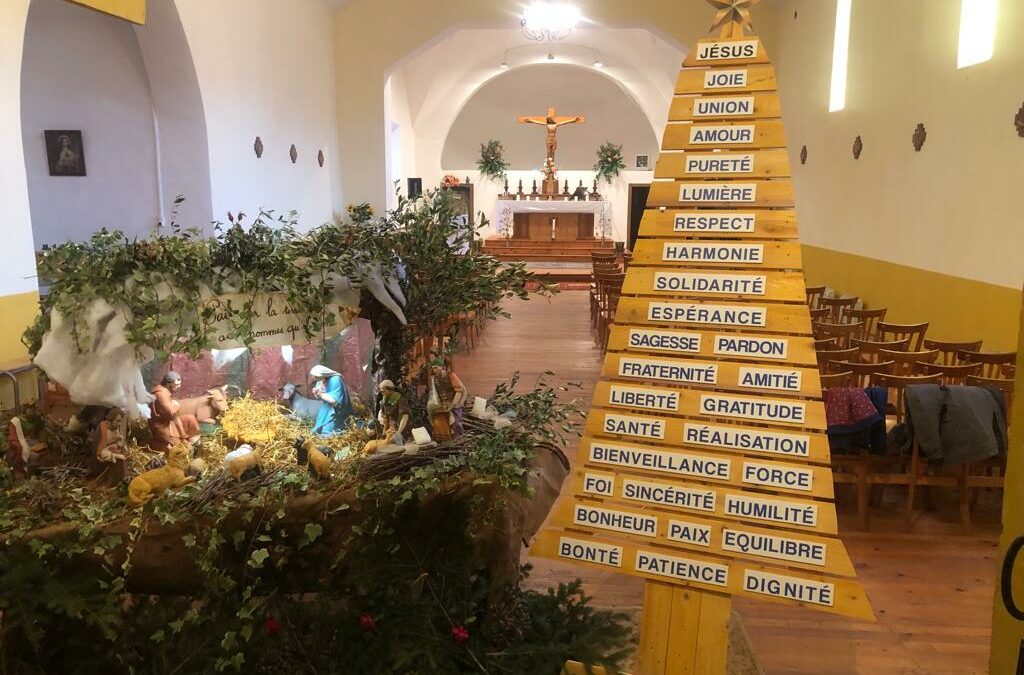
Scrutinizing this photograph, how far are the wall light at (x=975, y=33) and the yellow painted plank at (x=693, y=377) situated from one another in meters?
4.93

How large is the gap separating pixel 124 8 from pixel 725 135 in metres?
5.28

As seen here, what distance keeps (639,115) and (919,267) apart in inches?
495

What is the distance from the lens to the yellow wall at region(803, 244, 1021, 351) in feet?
17.8

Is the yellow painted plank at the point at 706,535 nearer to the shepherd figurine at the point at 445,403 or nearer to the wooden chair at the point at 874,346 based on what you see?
the shepherd figurine at the point at 445,403

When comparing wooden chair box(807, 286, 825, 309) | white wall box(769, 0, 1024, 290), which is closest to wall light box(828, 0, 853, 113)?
white wall box(769, 0, 1024, 290)

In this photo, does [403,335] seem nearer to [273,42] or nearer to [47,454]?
[47,454]

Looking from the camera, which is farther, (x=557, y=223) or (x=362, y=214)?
(x=557, y=223)

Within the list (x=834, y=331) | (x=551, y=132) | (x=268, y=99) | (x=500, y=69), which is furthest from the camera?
(x=551, y=132)

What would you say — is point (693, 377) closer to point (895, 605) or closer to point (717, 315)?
point (717, 315)

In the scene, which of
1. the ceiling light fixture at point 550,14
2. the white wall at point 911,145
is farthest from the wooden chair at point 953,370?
the ceiling light fixture at point 550,14

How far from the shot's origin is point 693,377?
7.10 ft

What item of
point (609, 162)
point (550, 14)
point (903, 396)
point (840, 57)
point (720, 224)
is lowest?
point (903, 396)

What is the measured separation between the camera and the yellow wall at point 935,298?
5.44m

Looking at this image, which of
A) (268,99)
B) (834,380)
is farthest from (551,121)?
(834,380)
